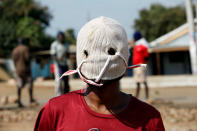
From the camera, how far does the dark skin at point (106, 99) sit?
181 centimetres

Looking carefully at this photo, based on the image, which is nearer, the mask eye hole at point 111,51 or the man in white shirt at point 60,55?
the mask eye hole at point 111,51

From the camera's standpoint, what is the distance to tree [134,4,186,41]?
42125 mm

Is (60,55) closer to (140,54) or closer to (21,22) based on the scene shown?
(140,54)

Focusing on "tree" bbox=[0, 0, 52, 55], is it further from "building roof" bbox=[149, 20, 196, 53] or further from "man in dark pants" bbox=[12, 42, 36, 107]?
"man in dark pants" bbox=[12, 42, 36, 107]

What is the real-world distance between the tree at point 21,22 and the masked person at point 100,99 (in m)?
31.7

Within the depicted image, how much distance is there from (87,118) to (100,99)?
152mm

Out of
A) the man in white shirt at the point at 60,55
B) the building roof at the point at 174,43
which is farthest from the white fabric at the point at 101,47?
the building roof at the point at 174,43

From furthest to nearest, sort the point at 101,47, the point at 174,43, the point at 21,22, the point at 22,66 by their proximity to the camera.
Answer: the point at 21,22, the point at 174,43, the point at 22,66, the point at 101,47

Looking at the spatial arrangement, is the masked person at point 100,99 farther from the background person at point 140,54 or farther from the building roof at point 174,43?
the building roof at point 174,43

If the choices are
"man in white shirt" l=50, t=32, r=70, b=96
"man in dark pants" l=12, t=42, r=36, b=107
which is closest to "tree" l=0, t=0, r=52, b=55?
"man in dark pants" l=12, t=42, r=36, b=107

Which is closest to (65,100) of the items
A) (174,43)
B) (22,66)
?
(22,66)

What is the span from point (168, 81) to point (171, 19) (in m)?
28.6

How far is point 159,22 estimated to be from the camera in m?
42.6

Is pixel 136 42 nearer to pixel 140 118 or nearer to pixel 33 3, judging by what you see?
pixel 140 118
